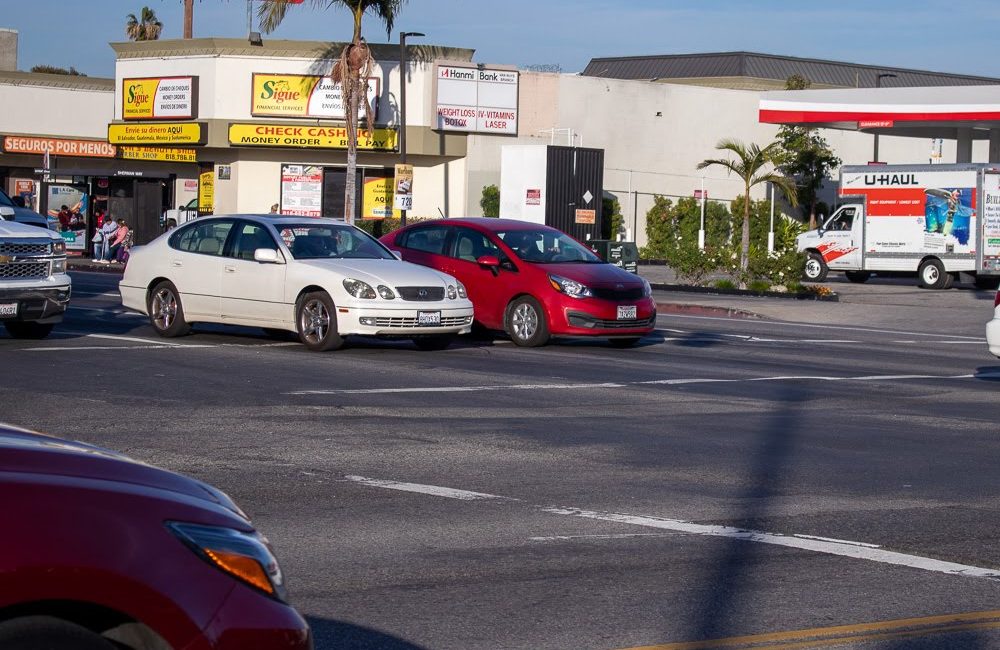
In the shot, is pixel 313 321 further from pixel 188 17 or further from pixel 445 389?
pixel 188 17

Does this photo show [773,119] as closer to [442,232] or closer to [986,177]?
[986,177]

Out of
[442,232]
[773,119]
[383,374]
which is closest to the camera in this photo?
[383,374]

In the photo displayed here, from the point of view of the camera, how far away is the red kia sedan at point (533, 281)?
18.3 metres

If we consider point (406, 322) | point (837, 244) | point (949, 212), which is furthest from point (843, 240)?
point (406, 322)

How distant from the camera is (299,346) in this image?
17672 millimetres

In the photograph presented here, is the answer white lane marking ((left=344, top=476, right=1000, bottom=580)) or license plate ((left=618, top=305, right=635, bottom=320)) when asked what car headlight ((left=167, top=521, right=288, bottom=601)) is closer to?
white lane marking ((left=344, top=476, right=1000, bottom=580))

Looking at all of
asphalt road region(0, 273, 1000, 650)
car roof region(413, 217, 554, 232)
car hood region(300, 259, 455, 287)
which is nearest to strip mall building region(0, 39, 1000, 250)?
car roof region(413, 217, 554, 232)

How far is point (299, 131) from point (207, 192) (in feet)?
15.3

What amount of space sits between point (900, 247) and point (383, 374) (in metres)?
26.6

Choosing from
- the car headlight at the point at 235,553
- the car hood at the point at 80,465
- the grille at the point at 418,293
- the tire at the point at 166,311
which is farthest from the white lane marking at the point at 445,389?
the car headlight at the point at 235,553

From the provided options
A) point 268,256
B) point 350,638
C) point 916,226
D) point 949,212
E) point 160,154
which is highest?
point 160,154

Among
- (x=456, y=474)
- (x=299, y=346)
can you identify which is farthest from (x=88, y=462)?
(x=299, y=346)

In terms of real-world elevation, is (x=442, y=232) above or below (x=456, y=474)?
above

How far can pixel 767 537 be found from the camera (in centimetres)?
761
